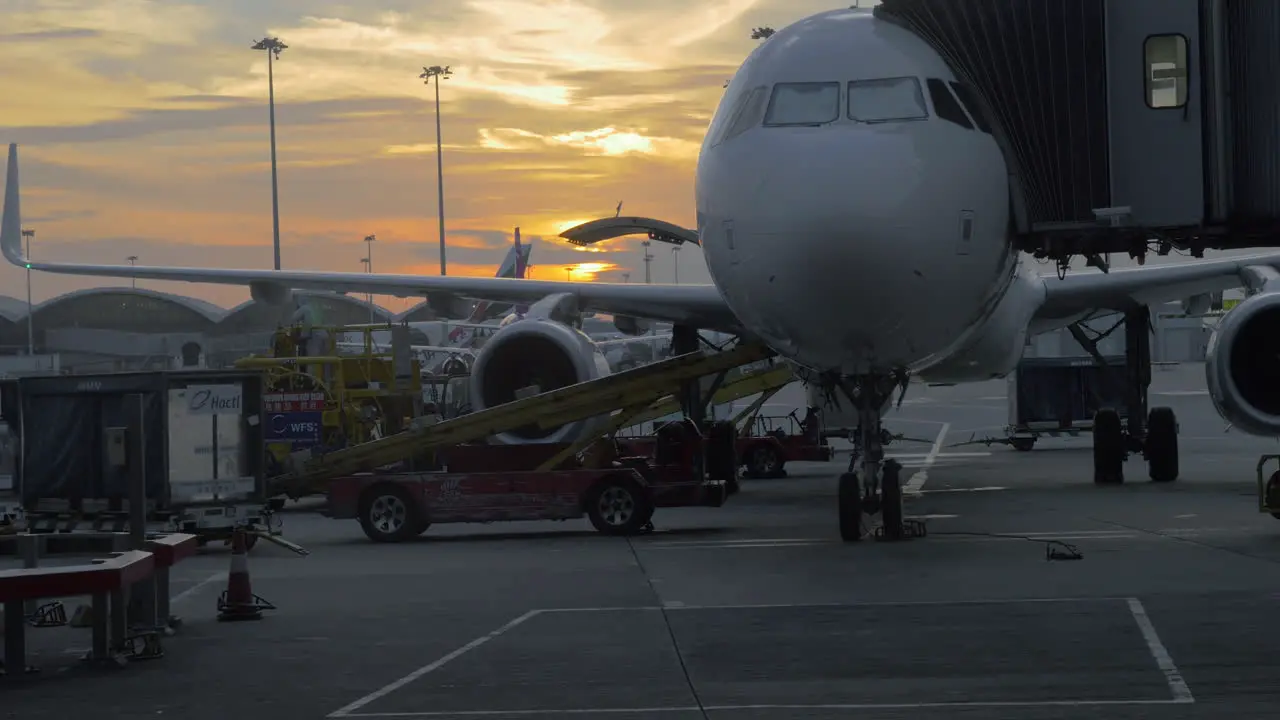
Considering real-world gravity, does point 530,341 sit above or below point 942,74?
below

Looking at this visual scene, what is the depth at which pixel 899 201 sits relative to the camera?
13188 mm

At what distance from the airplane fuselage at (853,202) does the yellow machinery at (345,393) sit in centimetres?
1498

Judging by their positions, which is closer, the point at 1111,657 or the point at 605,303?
the point at 1111,657

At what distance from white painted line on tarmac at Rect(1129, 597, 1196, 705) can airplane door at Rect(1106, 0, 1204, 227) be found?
4.15 metres

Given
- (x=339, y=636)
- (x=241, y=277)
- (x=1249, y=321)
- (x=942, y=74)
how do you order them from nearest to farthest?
(x=339, y=636), (x=942, y=74), (x=1249, y=321), (x=241, y=277)

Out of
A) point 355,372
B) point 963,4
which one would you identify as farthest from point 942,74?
point 355,372

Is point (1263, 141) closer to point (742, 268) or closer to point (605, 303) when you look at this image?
point (742, 268)

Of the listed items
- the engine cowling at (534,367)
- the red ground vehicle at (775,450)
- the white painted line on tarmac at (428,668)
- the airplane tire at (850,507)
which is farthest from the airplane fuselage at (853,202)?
the red ground vehicle at (775,450)

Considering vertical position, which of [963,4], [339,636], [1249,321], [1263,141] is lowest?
[339,636]

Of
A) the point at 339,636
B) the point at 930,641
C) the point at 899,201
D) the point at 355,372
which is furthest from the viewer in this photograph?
the point at 355,372

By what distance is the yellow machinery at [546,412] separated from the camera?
66.6 ft

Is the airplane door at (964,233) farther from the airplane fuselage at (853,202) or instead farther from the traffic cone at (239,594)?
the traffic cone at (239,594)

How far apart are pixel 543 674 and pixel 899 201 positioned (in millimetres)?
5294

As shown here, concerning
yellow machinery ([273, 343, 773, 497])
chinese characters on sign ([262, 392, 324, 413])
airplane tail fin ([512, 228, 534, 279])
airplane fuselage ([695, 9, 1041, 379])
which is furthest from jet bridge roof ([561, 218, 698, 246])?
airplane tail fin ([512, 228, 534, 279])
